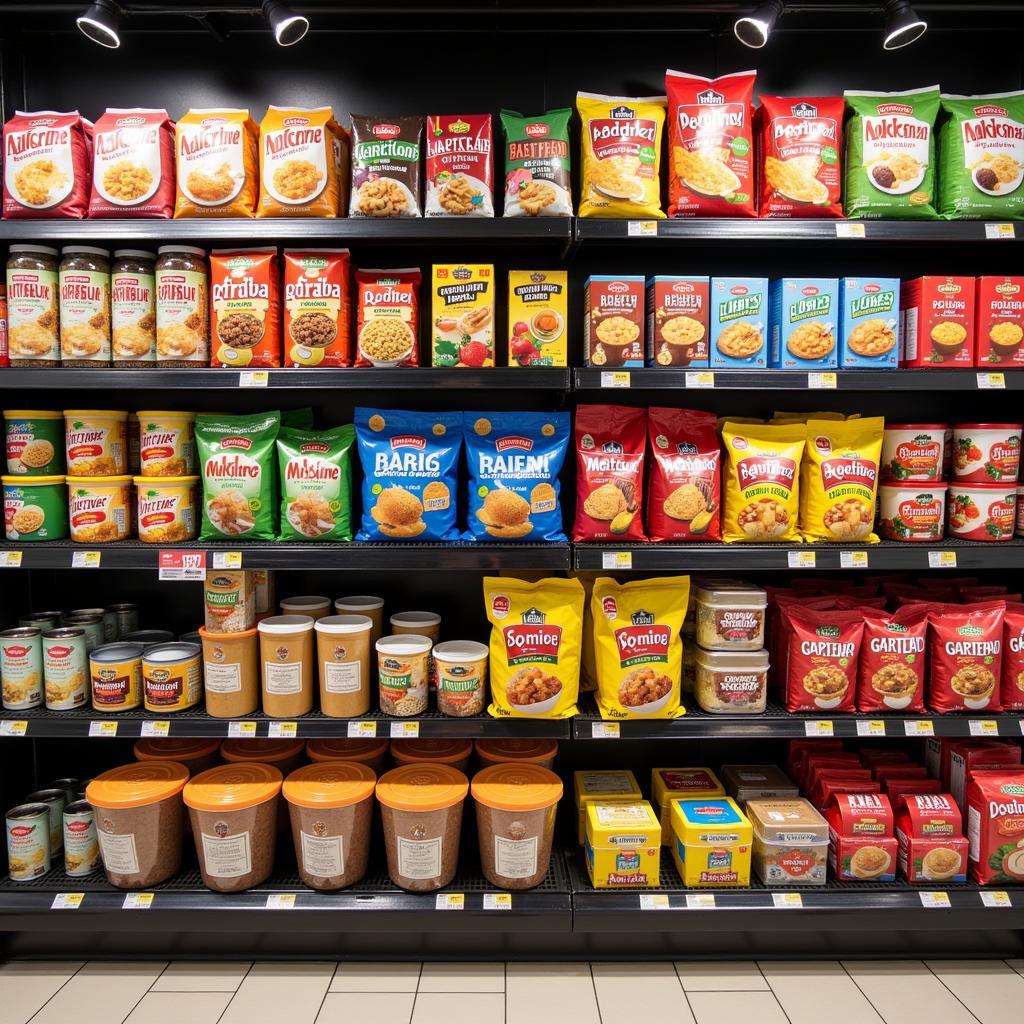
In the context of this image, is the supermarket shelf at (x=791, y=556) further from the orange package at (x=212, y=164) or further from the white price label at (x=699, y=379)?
the orange package at (x=212, y=164)

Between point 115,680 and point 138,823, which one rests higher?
point 115,680

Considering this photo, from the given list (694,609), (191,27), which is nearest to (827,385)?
(694,609)

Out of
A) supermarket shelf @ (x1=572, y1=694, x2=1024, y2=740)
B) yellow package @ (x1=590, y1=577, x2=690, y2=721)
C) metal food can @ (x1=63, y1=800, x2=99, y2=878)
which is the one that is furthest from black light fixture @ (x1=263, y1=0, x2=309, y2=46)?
metal food can @ (x1=63, y1=800, x2=99, y2=878)

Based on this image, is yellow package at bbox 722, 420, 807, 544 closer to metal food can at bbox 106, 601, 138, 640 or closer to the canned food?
the canned food

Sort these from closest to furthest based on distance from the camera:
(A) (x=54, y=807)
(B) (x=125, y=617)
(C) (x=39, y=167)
→ 1. (C) (x=39, y=167)
2. (A) (x=54, y=807)
3. (B) (x=125, y=617)

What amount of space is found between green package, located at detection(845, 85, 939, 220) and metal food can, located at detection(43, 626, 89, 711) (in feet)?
9.18

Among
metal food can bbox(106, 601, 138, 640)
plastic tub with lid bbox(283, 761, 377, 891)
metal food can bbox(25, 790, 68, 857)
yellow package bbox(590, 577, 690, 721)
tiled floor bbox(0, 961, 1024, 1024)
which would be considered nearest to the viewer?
tiled floor bbox(0, 961, 1024, 1024)

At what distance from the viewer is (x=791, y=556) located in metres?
2.09

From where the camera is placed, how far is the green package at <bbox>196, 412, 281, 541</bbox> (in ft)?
6.97

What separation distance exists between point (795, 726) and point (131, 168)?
2643mm

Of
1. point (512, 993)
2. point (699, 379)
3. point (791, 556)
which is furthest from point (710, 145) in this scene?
point (512, 993)

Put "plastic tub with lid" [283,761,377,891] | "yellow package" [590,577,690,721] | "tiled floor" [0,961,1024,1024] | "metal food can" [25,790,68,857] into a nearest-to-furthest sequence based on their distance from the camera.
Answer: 1. "tiled floor" [0,961,1024,1024]
2. "plastic tub with lid" [283,761,377,891]
3. "yellow package" [590,577,690,721]
4. "metal food can" [25,790,68,857]

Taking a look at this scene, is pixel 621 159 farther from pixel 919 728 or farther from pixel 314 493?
pixel 919 728

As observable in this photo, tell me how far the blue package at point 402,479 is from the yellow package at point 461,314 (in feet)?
0.75
